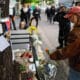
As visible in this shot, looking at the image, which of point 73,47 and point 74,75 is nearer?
point 73,47

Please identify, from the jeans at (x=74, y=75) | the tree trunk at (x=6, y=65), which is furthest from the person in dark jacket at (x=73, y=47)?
the tree trunk at (x=6, y=65)

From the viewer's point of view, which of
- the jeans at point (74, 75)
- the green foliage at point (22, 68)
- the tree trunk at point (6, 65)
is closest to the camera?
the tree trunk at point (6, 65)

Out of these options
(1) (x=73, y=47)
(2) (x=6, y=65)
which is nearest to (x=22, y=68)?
(2) (x=6, y=65)

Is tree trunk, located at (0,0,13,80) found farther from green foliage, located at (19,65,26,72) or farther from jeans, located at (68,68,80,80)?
jeans, located at (68,68,80,80)

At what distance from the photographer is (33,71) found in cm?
412

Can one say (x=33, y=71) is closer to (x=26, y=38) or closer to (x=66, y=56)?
(x=66, y=56)

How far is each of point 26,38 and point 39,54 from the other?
1.52 feet

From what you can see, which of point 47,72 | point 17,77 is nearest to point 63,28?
point 47,72

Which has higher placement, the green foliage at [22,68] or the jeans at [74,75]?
the jeans at [74,75]

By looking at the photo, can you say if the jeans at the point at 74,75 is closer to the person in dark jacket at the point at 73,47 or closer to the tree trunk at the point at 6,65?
the person in dark jacket at the point at 73,47

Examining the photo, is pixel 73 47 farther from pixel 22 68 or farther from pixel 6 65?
pixel 22 68

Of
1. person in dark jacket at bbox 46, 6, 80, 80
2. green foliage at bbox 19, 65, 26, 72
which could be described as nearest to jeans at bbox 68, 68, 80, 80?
person in dark jacket at bbox 46, 6, 80, 80

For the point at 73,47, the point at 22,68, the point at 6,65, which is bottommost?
the point at 22,68

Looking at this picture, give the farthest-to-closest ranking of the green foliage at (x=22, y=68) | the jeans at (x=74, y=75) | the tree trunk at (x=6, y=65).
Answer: the green foliage at (x=22, y=68)
the jeans at (x=74, y=75)
the tree trunk at (x=6, y=65)
